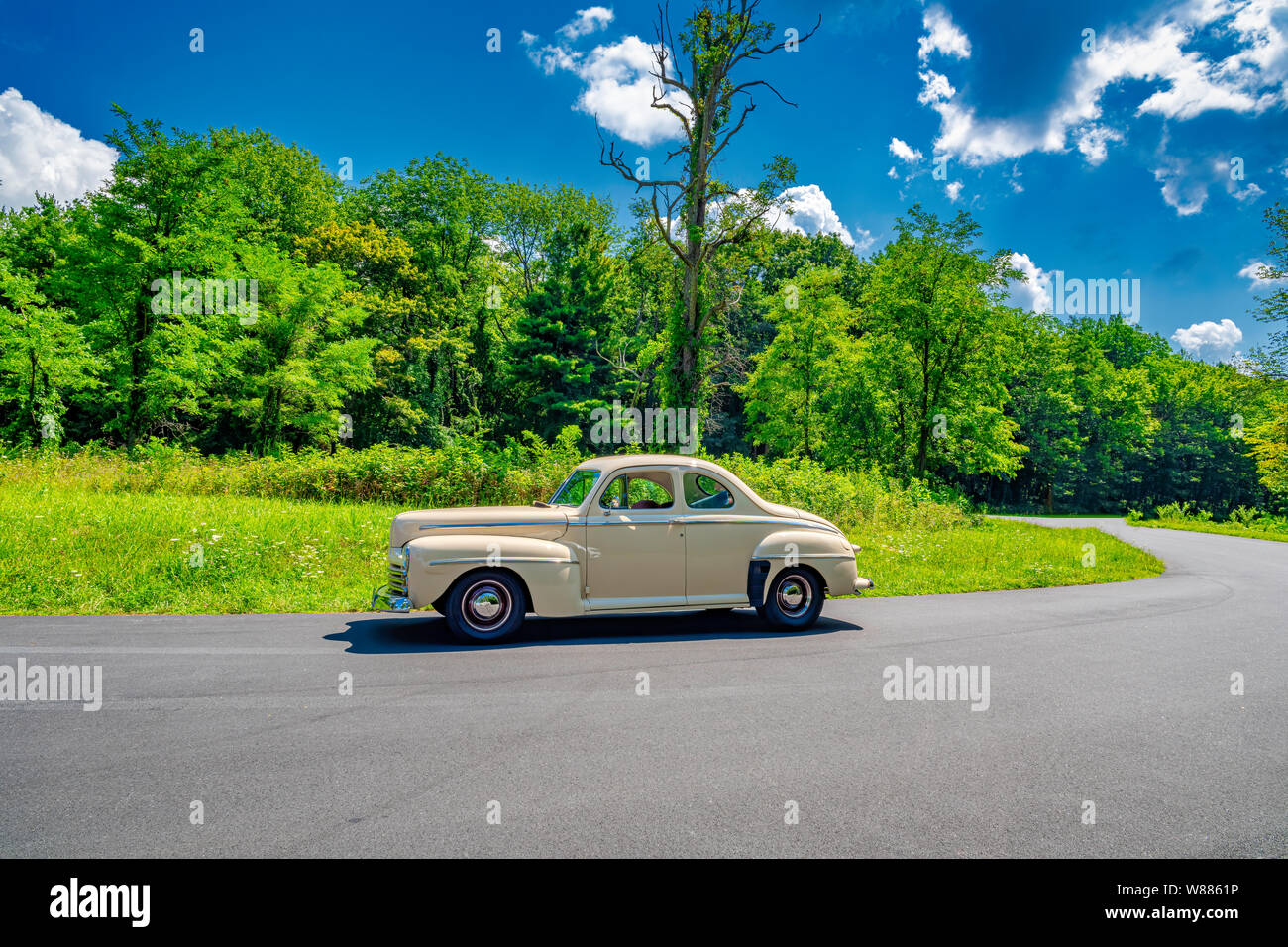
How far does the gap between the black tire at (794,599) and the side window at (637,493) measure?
1.65m

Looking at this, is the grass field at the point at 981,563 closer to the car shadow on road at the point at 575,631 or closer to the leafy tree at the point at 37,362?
the car shadow on road at the point at 575,631

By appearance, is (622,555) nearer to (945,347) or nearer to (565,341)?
(945,347)

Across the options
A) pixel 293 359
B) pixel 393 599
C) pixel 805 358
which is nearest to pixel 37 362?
pixel 293 359

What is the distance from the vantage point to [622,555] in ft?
25.0

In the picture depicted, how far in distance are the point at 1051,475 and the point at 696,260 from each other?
159 ft

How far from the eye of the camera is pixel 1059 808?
3.66m

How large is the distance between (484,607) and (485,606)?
1 cm

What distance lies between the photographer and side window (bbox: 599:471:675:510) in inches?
309

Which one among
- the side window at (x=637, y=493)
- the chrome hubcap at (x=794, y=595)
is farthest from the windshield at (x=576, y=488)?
the chrome hubcap at (x=794, y=595)

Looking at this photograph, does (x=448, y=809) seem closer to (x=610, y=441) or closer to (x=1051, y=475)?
(x=610, y=441)

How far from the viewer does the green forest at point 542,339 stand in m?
26.9
